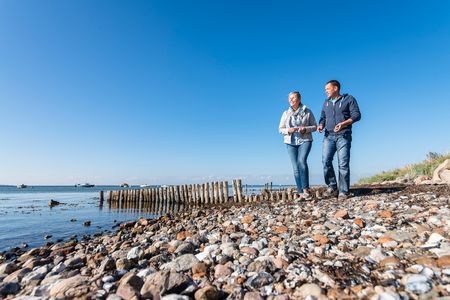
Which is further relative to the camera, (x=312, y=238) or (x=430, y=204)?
(x=430, y=204)

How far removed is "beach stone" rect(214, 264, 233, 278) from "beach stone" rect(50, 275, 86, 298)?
1.31m

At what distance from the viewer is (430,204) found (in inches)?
185

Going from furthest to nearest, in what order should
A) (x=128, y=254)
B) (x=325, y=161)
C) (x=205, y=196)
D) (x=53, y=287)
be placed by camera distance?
(x=205, y=196) < (x=325, y=161) < (x=128, y=254) < (x=53, y=287)

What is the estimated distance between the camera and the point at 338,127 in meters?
5.77

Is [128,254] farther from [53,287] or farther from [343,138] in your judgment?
[343,138]

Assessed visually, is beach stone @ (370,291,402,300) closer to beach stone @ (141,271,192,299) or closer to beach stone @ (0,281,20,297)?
beach stone @ (141,271,192,299)

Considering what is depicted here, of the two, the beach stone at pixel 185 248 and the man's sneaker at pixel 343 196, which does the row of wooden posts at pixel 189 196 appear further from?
the beach stone at pixel 185 248

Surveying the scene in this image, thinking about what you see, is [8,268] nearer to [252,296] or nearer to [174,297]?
[174,297]

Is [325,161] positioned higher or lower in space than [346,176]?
higher

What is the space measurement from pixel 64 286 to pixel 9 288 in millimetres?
916

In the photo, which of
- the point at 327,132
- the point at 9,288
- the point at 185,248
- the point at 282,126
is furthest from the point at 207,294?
the point at 282,126

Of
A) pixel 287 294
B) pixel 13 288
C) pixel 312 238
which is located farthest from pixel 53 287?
pixel 312 238

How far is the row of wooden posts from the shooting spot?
9725mm

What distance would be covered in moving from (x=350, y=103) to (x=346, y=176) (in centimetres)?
Result: 168
